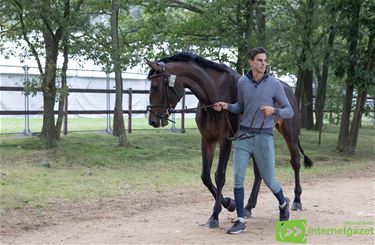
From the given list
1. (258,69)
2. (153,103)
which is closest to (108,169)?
(153,103)

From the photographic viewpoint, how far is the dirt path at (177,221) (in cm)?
→ 694

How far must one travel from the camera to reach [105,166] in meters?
13.7

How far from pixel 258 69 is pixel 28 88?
8547mm

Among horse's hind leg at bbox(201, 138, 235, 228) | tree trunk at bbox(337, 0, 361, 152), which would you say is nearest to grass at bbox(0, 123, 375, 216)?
tree trunk at bbox(337, 0, 361, 152)

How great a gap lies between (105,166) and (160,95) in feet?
21.5

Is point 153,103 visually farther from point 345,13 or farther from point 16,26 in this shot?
point 345,13

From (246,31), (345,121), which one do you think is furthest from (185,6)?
(345,121)

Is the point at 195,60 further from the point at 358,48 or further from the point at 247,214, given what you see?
the point at 358,48

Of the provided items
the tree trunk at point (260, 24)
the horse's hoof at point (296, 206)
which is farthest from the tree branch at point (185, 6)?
the horse's hoof at point (296, 206)

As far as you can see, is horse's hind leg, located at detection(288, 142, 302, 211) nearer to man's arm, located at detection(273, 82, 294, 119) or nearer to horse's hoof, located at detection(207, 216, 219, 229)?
horse's hoof, located at detection(207, 216, 219, 229)

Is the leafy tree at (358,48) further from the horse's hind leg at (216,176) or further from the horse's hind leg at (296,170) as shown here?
the horse's hind leg at (216,176)

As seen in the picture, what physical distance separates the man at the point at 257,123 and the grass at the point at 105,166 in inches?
133

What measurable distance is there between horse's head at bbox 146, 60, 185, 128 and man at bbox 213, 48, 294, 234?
936 millimetres

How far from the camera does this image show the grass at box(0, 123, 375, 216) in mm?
10172
